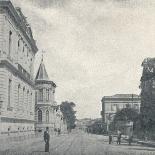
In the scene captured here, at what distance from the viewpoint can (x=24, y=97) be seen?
4700 centimetres

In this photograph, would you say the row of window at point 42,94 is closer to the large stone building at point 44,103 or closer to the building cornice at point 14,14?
the large stone building at point 44,103

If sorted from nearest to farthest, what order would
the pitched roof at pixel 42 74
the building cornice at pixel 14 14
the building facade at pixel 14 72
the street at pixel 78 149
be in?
1. the street at pixel 78 149
2. the building cornice at pixel 14 14
3. the building facade at pixel 14 72
4. the pitched roof at pixel 42 74

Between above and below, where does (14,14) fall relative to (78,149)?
above

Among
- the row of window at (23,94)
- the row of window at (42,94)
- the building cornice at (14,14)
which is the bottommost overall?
the row of window at (23,94)

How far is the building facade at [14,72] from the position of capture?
3375cm

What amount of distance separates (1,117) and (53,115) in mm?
50237

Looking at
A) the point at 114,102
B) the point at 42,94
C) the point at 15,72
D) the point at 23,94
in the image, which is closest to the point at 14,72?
the point at 15,72

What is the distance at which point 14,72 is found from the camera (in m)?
38.5

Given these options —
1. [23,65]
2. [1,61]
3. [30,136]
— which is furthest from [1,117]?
[30,136]

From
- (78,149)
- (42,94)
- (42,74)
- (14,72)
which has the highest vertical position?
(42,74)

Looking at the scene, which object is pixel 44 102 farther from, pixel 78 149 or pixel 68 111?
pixel 68 111

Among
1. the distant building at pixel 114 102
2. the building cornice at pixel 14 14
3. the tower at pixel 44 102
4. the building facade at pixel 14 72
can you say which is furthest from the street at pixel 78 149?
the distant building at pixel 114 102

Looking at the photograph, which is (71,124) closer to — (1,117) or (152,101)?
(152,101)

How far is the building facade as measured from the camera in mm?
33750
